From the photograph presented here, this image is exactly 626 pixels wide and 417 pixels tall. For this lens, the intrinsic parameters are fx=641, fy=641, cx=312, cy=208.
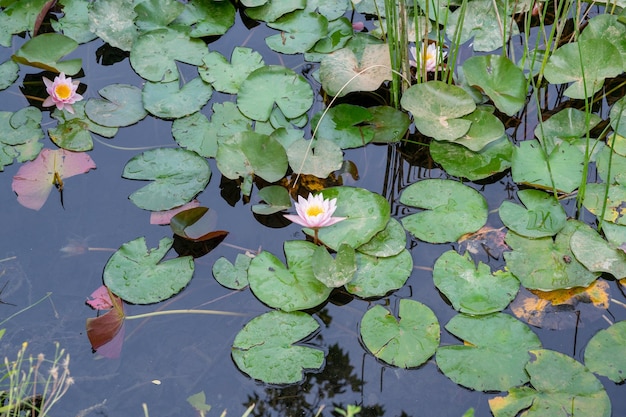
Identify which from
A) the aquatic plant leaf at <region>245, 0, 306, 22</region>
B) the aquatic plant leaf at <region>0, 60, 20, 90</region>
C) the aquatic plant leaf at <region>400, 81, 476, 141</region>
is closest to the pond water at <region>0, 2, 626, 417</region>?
the aquatic plant leaf at <region>400, 81, 476, 141</region>

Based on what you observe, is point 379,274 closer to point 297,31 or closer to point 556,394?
point 556,394

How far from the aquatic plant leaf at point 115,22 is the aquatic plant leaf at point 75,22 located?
3.8 inches

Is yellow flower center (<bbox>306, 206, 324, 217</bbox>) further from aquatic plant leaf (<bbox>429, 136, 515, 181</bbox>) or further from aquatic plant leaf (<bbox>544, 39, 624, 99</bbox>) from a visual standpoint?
aquatic plant leaf (<bbox>544, 39, 624, 99</bbox>)

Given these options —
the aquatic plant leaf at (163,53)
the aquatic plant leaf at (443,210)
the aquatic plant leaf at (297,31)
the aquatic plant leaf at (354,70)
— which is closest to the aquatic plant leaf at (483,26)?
the aquatic plant leaf at (354,70)

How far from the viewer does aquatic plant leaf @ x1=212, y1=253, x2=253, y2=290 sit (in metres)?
2.42

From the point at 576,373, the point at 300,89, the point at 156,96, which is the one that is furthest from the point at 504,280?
the point at 156,96

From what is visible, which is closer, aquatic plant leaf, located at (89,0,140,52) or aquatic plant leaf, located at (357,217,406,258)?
aquatic plant leaf, located at (357,217,406,258)

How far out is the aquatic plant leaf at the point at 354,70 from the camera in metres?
2.96

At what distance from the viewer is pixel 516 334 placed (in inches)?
88.4

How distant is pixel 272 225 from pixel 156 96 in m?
0.93

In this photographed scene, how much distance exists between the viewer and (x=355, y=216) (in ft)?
8.39

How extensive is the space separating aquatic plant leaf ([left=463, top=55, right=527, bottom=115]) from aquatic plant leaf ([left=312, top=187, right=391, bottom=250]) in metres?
0.78

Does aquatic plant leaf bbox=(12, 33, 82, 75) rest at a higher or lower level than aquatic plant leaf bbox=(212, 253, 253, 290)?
higher

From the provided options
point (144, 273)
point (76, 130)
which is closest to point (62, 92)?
point (76, 130)
